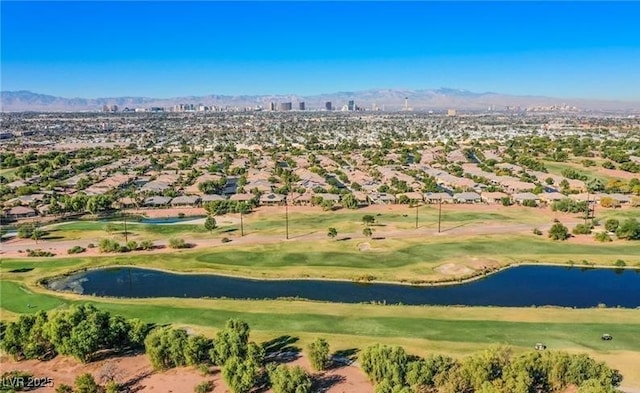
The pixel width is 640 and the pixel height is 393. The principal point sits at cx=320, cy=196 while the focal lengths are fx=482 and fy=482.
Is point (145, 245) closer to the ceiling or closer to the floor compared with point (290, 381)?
closer to the floor

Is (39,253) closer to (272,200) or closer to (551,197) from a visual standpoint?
(272,200)

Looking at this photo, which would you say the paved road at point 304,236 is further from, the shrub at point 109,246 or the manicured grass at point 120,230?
the shrub at point 109,246

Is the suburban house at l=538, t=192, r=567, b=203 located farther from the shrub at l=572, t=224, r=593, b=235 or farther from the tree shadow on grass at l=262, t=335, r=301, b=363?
the tree shadow on grass at l=262, t=335, r=301, b=363

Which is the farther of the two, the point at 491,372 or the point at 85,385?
the point at 85,385

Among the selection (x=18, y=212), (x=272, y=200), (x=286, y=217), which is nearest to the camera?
(x=286, y=217)

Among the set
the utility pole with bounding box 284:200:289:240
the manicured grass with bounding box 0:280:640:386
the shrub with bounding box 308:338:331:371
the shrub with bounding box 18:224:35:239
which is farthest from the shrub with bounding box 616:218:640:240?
the shrub with bounding box 18:224:35:239

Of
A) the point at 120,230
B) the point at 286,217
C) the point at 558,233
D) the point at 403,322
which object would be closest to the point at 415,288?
the point at 403,322
